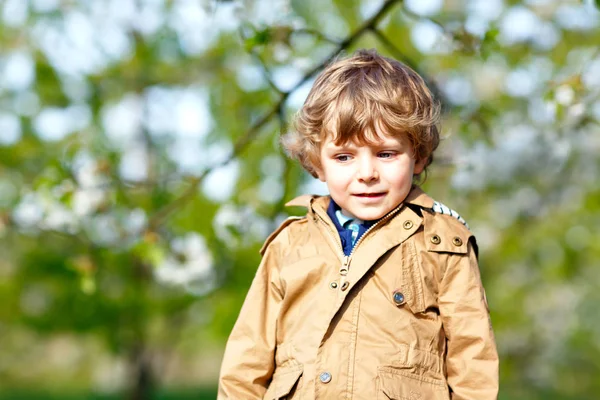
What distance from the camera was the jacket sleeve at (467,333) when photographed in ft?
7.04

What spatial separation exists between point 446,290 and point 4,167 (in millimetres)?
7855

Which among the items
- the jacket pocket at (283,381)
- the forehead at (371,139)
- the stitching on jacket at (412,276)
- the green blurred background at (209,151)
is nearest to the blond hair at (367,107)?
the forehead at (371,139)

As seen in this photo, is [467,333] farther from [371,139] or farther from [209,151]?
[209,151]

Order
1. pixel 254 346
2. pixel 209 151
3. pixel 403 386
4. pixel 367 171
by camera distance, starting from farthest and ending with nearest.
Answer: pixel 209 151 → pixel 254 346 → pixel 367 171 → pixel 403 386

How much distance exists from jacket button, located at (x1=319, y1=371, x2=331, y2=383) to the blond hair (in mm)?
623

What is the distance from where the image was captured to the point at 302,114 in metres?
2.43

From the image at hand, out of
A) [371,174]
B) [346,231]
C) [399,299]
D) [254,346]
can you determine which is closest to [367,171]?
[371,174]

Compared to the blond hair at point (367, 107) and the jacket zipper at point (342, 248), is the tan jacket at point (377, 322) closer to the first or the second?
the jacket zipper at point (342, 248)

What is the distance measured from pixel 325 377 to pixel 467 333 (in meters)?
0.39

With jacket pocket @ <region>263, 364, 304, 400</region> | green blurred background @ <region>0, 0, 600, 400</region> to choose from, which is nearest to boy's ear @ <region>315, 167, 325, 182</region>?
jacket pocket @ <region>263, 364, 304, 400</region>

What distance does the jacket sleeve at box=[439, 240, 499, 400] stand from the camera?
7.04 feet

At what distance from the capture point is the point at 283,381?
7.45ft

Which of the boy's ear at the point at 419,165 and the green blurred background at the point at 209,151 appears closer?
the boy's ear at the point at 419,165

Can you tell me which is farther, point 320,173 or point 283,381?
point 320,173
